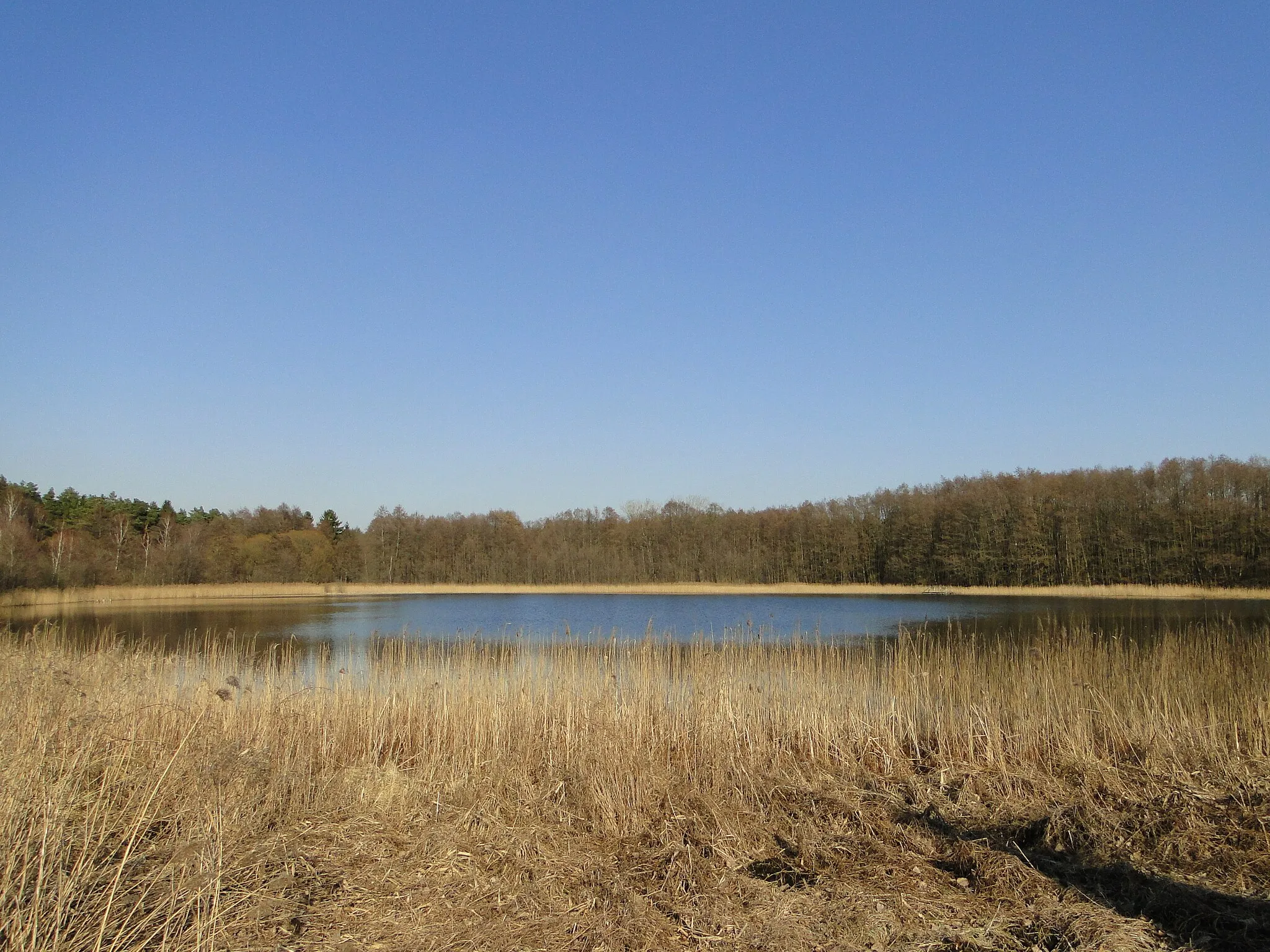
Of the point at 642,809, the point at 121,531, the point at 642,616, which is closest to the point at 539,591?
the point at 642,616

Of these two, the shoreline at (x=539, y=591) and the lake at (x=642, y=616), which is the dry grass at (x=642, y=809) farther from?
the shoreline at (x=539, y=591)

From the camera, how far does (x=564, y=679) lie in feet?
26.2

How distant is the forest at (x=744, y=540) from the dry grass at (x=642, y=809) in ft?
96.8

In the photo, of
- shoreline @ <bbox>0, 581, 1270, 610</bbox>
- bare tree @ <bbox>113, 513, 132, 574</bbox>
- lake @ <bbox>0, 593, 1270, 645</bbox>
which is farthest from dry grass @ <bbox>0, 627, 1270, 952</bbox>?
bare tree @ <bbox>113, 513, 132, 574</bbox>

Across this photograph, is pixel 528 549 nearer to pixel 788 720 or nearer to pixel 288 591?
Result: pixel 288 591

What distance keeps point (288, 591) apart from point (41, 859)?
48259mm

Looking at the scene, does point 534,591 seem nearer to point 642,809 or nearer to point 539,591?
point 539,591

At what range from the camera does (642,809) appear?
16.7 feet

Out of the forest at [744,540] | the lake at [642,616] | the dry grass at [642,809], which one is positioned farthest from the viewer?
the forest at [744,540]

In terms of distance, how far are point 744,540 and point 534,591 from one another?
1531 centimetres

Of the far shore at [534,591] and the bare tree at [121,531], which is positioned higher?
the bare tree at [121,531]

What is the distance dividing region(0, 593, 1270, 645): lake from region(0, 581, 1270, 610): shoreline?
5.97 ft

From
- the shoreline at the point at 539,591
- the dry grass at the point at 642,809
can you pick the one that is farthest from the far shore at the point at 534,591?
the dry grass at the point at 642,809

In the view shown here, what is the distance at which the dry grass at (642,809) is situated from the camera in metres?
3.27
